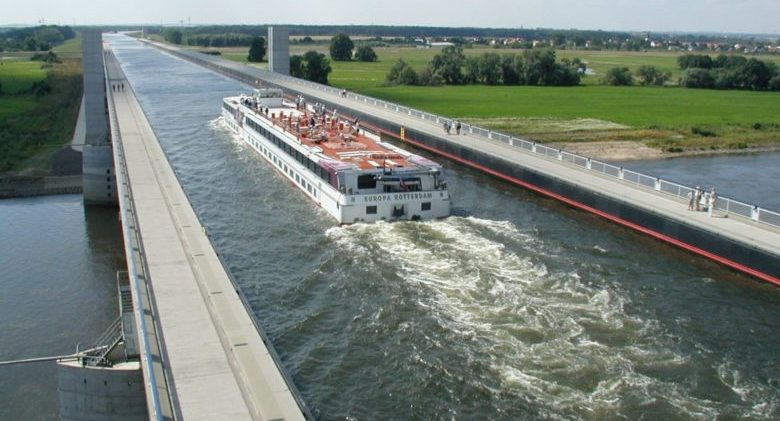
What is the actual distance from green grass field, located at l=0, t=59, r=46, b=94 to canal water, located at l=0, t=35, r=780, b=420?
94346 millimetres

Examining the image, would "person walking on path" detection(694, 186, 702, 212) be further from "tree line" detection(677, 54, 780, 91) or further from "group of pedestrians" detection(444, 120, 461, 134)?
"tree line" detection(677, 54, 780, 91)

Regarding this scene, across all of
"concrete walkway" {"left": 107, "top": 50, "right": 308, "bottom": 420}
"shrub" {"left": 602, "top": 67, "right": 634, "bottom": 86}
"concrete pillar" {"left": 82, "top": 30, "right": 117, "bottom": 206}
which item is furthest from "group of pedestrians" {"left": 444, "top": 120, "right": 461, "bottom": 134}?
"shrub" {"left": 602, "top": 67, "right": 634, "bottom": 86}

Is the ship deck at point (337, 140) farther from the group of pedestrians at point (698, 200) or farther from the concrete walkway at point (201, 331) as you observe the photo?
the group of pedestrians at point (698, 200)

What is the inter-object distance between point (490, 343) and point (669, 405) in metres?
5.86

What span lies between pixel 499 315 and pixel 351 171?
14801 mm

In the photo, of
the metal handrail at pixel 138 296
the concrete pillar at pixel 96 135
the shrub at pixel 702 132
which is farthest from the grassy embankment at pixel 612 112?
the metal handrail at pixel 138 296

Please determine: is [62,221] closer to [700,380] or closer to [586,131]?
[700,380]

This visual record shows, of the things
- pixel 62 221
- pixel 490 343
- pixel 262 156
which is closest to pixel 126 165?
pixel 62 221

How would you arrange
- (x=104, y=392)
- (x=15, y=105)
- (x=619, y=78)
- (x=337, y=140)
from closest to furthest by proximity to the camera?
(x=104, y=392)
(x=337, y=140)
(x=15, y=105)
(x=619, y=78)

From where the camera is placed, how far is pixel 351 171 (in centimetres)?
3947

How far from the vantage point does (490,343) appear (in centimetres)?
2498

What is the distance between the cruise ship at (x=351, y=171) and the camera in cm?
3900

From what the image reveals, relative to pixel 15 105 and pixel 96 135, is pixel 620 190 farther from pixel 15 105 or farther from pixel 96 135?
pixel 15 105

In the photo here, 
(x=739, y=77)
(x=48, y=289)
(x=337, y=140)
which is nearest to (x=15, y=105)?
(x=337, y=140)
